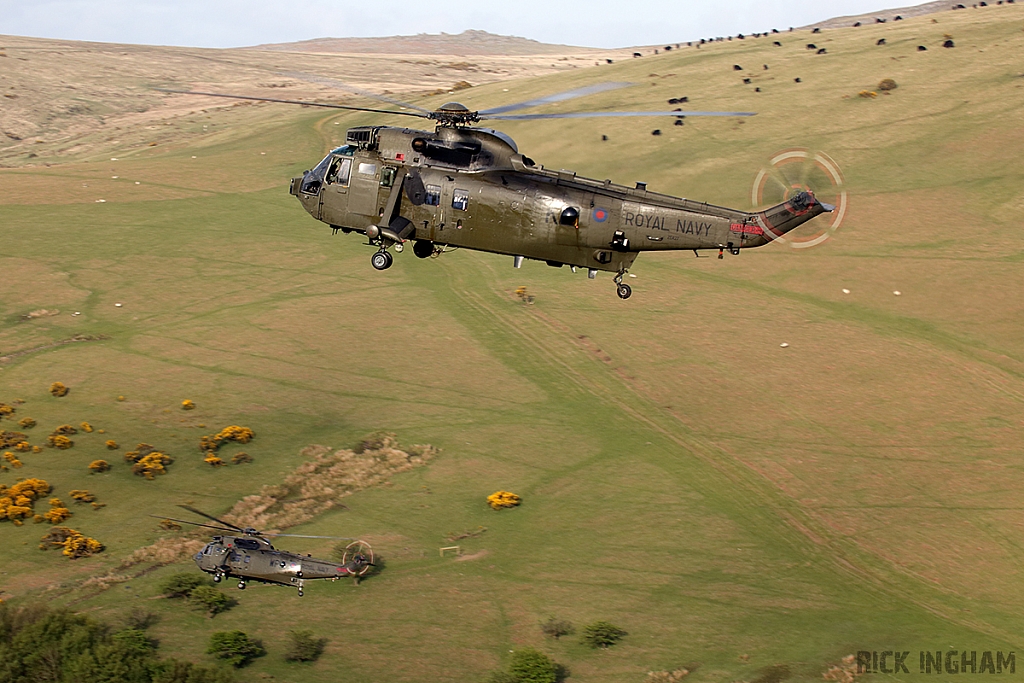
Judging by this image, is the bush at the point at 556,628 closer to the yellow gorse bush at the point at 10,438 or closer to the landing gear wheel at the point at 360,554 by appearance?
the landing gear wheel at the point at 360,554

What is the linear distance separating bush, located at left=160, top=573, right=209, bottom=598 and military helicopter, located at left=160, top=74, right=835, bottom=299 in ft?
75.6

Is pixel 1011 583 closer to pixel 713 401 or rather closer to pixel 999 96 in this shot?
pixel 713 401

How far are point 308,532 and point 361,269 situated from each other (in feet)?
123

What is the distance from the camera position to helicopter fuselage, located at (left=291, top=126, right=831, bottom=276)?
33.0 meters

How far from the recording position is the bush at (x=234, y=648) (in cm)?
4500

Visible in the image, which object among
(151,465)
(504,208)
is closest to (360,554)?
(151,465)

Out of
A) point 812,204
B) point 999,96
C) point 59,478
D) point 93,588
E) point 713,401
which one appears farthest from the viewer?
point 999,96

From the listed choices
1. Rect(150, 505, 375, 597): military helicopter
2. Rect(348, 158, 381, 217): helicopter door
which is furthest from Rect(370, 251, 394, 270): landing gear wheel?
Rect(150, 505, 375, 597): military helicopter

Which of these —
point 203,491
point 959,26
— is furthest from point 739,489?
point 959,26

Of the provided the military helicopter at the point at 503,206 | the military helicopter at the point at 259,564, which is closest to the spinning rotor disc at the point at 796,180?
the military helicopter at the point at 503,206

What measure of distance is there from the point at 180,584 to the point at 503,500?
60.2 feet

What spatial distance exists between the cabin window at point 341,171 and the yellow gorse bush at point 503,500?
90.4ft

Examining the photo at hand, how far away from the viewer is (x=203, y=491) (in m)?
58.8

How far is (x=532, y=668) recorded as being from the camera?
1786 inches
